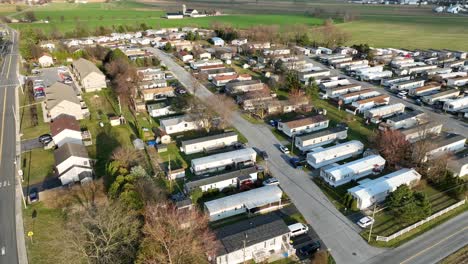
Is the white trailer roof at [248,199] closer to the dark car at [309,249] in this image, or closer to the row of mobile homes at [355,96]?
the dark car at [309,249]

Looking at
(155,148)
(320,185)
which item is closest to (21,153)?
(155,148)

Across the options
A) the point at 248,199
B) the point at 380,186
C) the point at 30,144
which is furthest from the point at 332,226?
the point at 30,144

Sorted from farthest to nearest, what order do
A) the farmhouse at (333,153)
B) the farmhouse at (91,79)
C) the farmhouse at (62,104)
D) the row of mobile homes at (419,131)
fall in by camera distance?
the farmhouse at (91,79), the farmhouse at (62,104), the row of mobile homes at (419,131), the farmhouse at (333,153)

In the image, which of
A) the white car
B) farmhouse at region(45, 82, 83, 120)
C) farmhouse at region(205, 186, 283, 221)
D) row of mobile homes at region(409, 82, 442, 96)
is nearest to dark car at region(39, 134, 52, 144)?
farmhouse at region(45, 82, 83, 120)

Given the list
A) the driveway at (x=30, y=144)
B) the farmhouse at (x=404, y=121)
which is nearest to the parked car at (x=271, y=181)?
the farmhouse at (x=404, y=121)

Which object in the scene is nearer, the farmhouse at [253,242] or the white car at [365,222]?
the farmhouse at [253,242]

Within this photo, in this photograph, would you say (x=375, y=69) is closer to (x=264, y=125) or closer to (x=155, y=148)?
(x=264, y=125)
